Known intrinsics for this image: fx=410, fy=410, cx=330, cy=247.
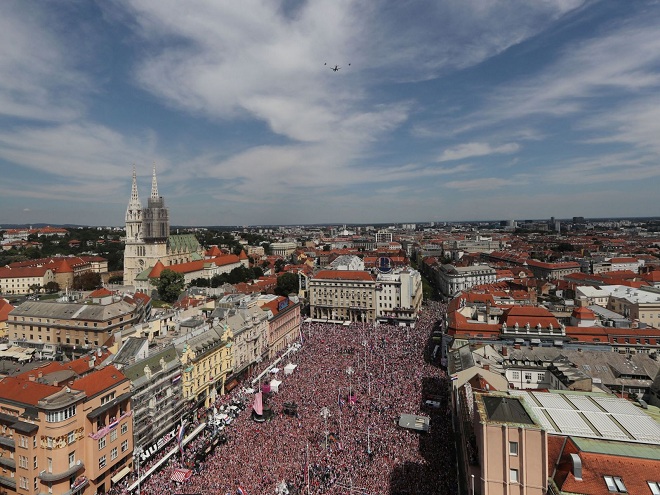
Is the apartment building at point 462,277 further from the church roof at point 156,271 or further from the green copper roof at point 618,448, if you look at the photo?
the green copper roof at point 618,448

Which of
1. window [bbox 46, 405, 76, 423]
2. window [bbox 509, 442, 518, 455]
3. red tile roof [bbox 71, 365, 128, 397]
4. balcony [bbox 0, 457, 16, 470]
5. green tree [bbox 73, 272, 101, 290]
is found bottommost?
balcony [bbox 0, 457, 16, 470]

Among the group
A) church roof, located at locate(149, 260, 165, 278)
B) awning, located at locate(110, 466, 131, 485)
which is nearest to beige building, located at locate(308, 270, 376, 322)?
church roof, located at locate(149, 260, 165, 278)

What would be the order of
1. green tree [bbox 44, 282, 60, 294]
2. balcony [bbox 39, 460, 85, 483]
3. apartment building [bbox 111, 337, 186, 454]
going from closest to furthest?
balcony [bbox 39, 460, 85, 483]
apartment building [bbox 111, 337, 186, 454]
green tree [bbox 44, 282, 60, 294]

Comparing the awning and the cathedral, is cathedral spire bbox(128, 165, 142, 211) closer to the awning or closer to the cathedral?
the cathedral

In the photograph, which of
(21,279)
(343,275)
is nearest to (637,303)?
(343,275)

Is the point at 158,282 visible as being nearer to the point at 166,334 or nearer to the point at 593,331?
the point at 166,334

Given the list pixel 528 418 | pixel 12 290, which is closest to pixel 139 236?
pixel 12 290

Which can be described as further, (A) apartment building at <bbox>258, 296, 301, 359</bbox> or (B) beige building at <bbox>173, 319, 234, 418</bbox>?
(A) apartment building at <bbox>258, 296, 301, 359</bbox>

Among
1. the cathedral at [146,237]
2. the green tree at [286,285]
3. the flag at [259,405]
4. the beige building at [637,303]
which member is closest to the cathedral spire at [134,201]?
the cathedral at [146,237]
